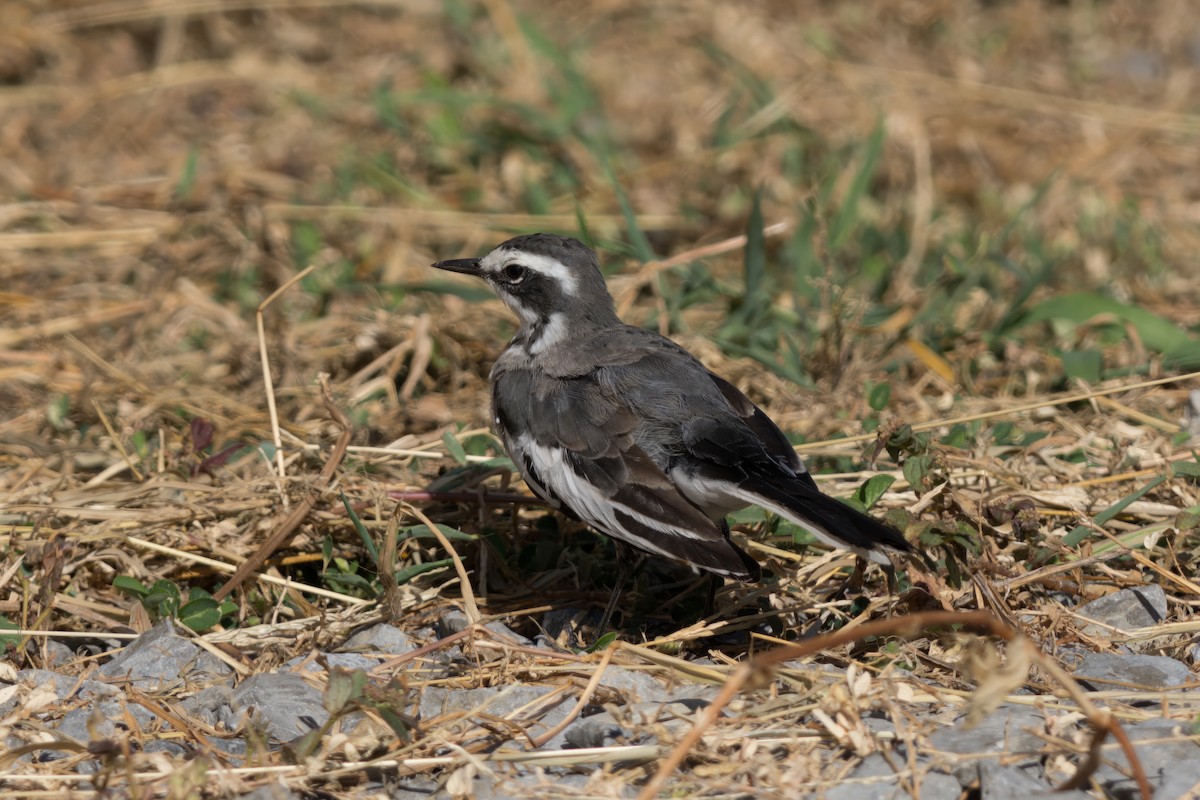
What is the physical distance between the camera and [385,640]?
4.88 m

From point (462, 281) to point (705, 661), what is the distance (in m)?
3.90

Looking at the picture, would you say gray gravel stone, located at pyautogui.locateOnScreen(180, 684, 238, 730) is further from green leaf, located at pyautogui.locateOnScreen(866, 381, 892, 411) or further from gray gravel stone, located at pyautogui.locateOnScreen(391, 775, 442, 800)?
green leaf, located at pyautogui.locateOnScreen(866, 381, 892, 411)

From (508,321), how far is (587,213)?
5.70 feet

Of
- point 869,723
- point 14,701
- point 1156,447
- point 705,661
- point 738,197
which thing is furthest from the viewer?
point 738,197

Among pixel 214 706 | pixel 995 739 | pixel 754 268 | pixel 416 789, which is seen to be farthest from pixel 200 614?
pixel 754 268

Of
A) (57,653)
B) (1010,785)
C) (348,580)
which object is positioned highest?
(1010,785)

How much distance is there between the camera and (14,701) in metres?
4.43

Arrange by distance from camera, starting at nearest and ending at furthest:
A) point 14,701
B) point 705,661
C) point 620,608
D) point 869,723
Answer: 1. point 869,723
2. point 14,701
3. point 705,661
4. point 620,608

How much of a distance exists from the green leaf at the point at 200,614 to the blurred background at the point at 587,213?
1.65 ft

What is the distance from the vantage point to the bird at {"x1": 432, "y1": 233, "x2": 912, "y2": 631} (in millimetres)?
4484

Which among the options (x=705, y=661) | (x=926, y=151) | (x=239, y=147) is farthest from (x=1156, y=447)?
(x=239, y=147)

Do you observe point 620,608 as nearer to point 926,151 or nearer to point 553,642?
point 553,642

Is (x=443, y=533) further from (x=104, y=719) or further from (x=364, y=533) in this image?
(x=104, y=719)

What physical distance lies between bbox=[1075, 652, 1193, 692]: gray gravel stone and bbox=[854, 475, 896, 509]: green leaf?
93 centimetres
